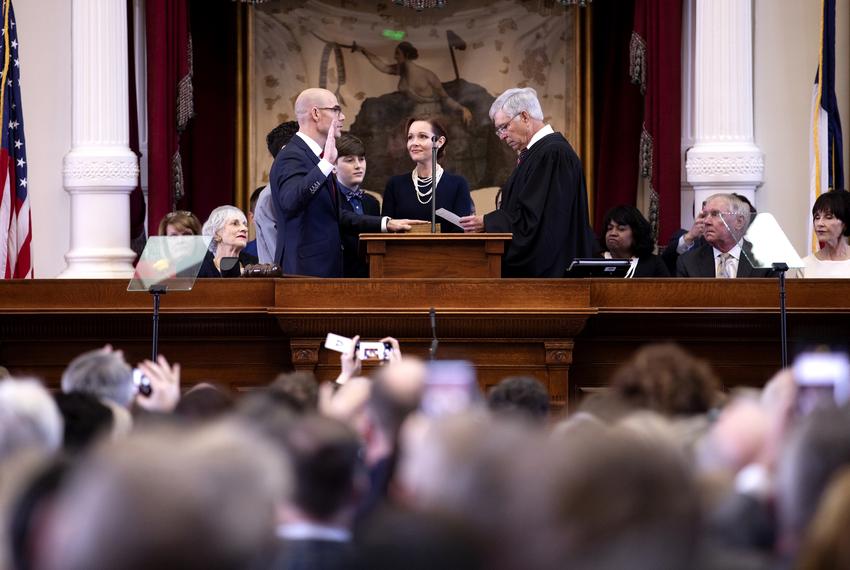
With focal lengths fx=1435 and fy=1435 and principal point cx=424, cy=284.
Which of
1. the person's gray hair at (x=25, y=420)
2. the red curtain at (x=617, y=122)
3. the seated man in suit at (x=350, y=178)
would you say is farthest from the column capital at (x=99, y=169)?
the person's gray hair at (x=25, y=420)

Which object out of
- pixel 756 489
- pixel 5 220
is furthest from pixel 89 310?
pixel 756 489

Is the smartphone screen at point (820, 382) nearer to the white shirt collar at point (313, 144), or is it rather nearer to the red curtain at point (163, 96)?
the white shirt collar at point (313, 144)

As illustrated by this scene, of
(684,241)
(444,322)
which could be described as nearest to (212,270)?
(444,322)

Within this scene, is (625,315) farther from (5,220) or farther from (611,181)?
(611,181)

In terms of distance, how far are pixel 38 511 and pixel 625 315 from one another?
528 cm

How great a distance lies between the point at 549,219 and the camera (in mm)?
8227

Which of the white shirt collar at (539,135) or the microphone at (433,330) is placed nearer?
the microphone at (433,330)

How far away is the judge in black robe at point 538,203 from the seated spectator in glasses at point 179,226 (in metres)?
1.63

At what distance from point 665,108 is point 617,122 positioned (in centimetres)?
161

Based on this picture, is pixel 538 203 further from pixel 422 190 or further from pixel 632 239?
pixel 422 190

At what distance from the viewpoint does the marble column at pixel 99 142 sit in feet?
32.6

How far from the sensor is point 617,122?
12.5 metres

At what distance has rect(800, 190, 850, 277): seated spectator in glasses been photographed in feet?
26.7

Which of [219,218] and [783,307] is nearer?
[783,307]
